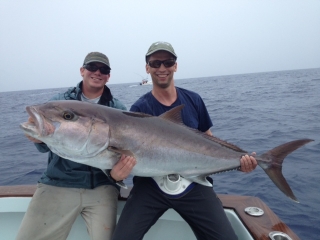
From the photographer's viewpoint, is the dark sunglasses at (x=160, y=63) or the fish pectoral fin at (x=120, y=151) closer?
the fish pectoral fin at (x=120, y=151)

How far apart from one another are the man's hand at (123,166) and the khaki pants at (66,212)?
0.84 metres

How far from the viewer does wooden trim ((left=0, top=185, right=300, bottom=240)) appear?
8.51 feet

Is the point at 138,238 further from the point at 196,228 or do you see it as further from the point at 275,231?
the point at 275,231

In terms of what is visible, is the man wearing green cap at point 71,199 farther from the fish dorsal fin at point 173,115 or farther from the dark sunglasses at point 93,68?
the fish dorsal fin at point 173,115

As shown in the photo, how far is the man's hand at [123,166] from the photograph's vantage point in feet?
8.55

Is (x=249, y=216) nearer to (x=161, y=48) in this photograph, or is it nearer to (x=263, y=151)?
(x=161, y=48)

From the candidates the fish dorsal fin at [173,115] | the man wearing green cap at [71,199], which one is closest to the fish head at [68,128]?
the man wearing green cap at [71,199]

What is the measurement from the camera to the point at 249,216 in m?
2.90

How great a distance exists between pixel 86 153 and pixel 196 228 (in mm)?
1547

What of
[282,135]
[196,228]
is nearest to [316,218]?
[196,228]

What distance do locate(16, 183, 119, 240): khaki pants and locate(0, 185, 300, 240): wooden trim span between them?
0.29 m

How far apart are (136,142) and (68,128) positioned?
28.3 inches

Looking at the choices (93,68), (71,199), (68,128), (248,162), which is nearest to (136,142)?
(68,128)

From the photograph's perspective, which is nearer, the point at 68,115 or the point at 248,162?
the point at 68,115
